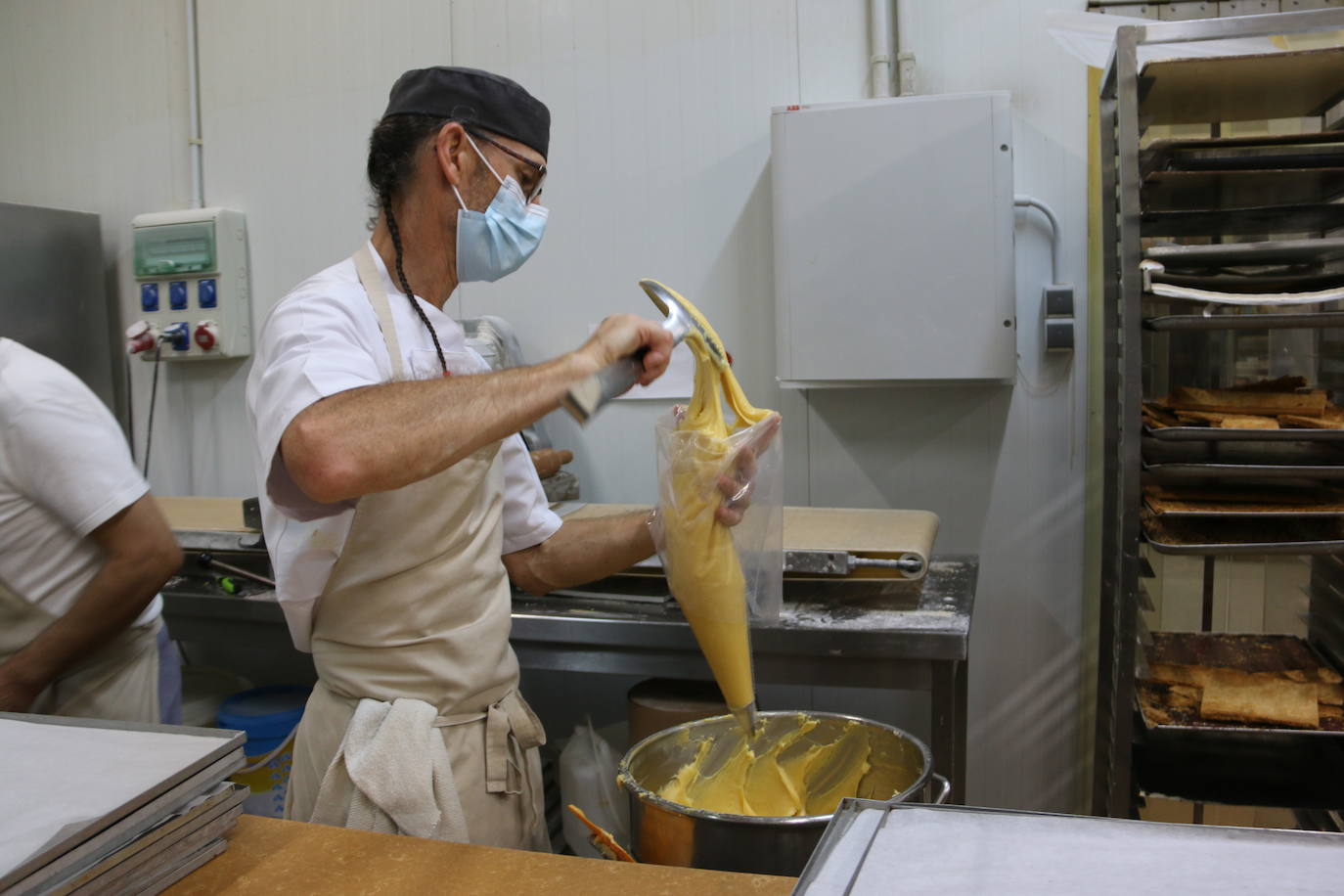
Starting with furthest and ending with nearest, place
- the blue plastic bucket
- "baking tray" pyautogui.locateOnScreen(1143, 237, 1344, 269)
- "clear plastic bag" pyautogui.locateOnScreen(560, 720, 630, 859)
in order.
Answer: the blue plastic bucket → "clear plastic bag" pyautogui.locateOnScreen(560, 720, 630, 859) → "baking tray" pyautogui.locateOnScreen(1143, 237, 1344, 269)

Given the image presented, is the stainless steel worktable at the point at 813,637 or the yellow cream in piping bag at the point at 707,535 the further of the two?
the stainless steel worktable at the point at 813,637

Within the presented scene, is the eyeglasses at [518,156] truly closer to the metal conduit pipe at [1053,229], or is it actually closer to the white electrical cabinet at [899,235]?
the white electrical cabinet at [899,235]

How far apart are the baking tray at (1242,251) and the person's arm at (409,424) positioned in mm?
1226

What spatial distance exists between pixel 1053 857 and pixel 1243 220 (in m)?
1.82

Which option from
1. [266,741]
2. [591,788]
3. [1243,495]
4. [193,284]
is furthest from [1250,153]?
[193,284]

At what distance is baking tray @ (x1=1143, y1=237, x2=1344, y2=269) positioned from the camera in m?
1.73

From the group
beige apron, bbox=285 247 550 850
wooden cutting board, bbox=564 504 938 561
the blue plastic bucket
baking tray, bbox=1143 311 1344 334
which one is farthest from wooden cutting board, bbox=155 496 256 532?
baking tray, bbox=1143 311 1344 334

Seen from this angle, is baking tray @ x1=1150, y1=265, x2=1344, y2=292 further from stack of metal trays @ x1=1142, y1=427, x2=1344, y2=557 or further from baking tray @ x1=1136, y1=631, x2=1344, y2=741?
baking tray @ x1=1136, y1=631, x2=1344, y2=741

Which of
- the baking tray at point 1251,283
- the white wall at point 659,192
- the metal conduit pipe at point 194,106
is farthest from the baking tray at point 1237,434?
the metal conduit pipe at point 194,106

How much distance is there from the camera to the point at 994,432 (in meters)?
2.50

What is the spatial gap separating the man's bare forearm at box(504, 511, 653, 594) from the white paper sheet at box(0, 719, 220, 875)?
0.67 m

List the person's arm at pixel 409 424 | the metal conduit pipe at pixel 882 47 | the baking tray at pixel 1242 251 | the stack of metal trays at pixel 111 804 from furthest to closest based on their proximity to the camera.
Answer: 1. the metal conduit pipe at pixel 882 47
2. the baking tray at pixel 1242 251
3. the person's arm at pixel 409 424
4. the stack of metal trays at pixel 111 804

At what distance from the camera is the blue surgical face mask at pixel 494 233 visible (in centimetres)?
142

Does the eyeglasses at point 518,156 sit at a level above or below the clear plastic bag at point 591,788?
above
